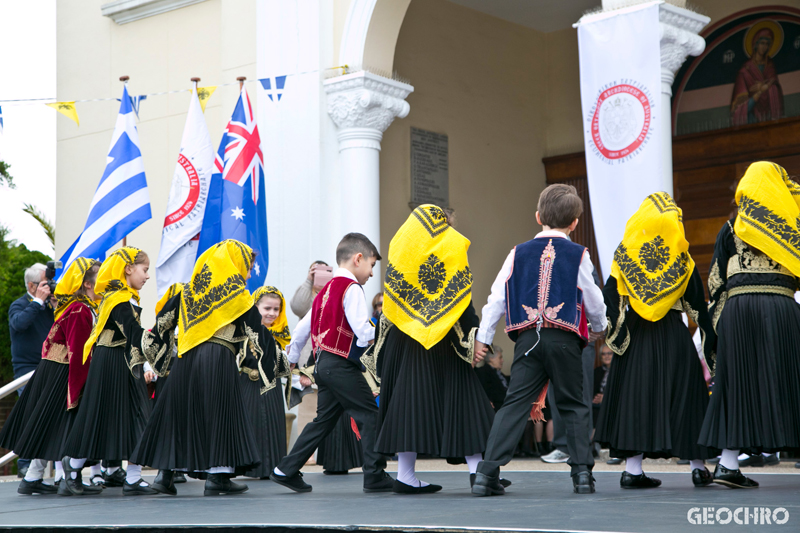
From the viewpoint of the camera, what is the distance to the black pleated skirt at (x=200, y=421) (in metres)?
5.58

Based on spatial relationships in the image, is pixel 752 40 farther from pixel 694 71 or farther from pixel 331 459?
pixel 331 459

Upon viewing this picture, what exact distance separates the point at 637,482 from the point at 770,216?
1.55 meters

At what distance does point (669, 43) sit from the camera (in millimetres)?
8461

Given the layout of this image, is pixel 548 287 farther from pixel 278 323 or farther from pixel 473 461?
pixel 278 323

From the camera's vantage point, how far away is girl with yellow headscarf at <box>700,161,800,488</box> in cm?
499

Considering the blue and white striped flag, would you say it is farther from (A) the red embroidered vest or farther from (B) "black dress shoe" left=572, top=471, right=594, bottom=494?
(B) "black dress shoe" left=572, top=471, right=594, bottom=494

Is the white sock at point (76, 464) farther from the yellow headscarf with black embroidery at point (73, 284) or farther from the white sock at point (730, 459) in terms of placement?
the white sock at point (730, 459)

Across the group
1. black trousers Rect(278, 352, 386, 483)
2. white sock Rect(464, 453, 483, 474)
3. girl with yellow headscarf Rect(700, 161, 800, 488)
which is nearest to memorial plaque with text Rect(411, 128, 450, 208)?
black trousers Rect(278, 352, 386, 483)

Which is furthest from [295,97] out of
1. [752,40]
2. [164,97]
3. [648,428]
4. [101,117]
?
[648,428]

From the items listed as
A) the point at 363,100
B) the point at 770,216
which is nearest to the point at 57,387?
the point at 770,216

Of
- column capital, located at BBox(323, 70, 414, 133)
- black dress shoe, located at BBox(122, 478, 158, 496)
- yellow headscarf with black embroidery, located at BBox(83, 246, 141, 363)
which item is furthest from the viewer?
column capital, located at BBox(323, 70, 414, 133)

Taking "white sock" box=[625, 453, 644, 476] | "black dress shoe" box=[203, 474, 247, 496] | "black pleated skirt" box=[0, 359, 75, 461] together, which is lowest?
"black dress shoe" box=[203, 474, 247, 496]

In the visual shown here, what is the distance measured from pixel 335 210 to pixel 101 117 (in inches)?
147

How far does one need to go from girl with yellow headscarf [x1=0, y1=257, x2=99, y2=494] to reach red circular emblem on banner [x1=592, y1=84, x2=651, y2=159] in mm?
4161
